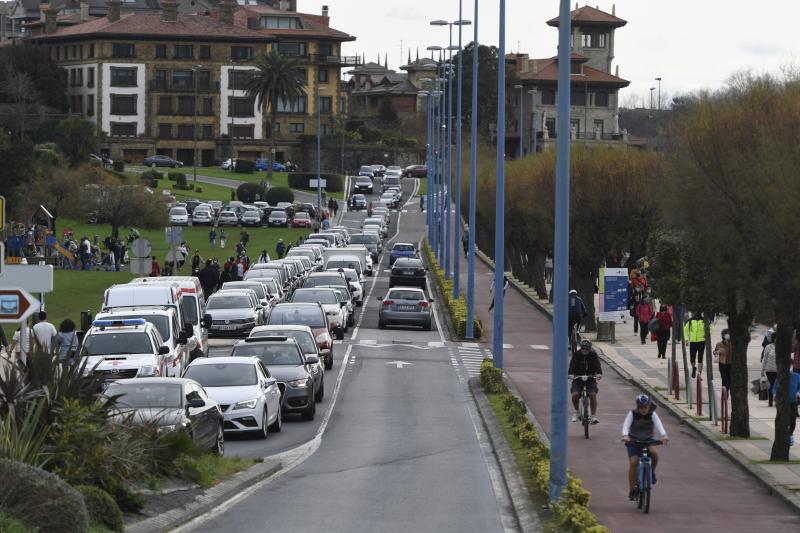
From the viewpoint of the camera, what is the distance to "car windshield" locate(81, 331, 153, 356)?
26.9m

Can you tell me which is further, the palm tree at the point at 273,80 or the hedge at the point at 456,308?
the palm tree at the point at 273,80

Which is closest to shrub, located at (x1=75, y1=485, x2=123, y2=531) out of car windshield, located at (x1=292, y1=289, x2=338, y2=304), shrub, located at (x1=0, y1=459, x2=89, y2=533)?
shrub, located at (x1=0, y1=459, x2=89, y2=533)

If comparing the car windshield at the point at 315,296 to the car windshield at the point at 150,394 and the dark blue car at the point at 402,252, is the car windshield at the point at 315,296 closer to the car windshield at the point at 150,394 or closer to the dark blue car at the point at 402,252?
the car windshield at the point at 150,394

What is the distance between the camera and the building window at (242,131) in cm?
14675

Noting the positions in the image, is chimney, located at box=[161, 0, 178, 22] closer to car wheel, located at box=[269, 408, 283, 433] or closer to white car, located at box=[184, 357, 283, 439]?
car wheel, located at box=[269, 408, 283, 433]

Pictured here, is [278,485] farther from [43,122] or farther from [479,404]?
[43,122]

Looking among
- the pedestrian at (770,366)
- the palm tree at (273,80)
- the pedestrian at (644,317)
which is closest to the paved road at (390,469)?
the pedestrian at (770,366)

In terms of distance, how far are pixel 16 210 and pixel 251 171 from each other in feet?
201

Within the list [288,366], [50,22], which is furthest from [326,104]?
[288,366]

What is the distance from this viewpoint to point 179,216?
101 meters

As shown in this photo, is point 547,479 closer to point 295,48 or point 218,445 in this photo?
point 218,445

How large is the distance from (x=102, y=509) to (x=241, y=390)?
10.5 m

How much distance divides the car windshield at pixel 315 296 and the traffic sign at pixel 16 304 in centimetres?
2974

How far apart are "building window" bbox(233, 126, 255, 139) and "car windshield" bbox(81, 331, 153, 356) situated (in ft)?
395
